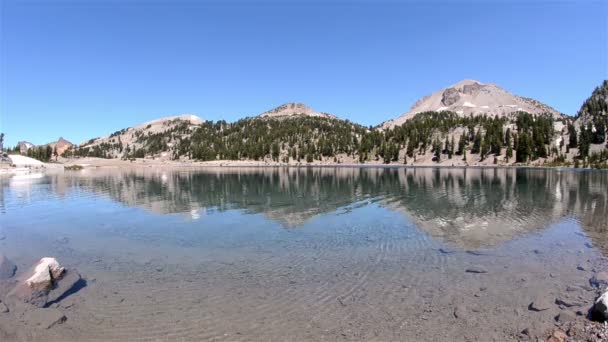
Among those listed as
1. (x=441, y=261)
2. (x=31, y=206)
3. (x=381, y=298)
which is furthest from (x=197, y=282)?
(x=31, y=206)

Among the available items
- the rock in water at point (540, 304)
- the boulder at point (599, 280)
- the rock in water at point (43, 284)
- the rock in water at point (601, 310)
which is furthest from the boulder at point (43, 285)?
the boulder at point (599, 280)

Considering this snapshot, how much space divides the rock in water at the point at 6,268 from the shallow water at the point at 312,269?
4.46ft

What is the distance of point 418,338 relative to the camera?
10.7 meters

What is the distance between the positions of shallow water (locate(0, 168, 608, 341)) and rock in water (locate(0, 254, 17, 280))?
4.46ft

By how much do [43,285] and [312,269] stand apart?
1154 cm

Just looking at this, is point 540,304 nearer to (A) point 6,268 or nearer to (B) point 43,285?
(B) point 43,285

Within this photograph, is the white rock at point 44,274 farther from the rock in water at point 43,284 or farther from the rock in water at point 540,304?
the rock in water at point 540,304

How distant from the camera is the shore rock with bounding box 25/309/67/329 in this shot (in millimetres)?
11791

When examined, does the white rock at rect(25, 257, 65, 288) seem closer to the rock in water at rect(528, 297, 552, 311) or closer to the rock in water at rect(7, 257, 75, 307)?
the rock in water at rect(7, 257, 75, 307)

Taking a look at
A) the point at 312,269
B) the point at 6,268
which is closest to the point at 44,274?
the point at 6,268

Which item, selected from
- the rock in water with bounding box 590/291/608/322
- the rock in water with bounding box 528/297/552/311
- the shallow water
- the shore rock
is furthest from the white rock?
the rock in water with bounding box 590/291/608/322

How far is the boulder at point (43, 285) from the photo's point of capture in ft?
45.0

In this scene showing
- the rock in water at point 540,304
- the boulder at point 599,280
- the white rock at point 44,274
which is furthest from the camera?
the white rock at point 44,274

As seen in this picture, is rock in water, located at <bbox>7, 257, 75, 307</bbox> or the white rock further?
the white rock
